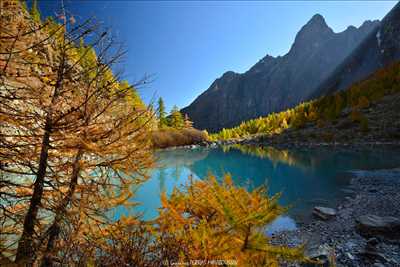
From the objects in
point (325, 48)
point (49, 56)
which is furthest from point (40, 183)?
point (325, 48)

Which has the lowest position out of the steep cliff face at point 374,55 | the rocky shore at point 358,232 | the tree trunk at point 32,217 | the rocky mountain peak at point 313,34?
the rocky shore at point 358,232

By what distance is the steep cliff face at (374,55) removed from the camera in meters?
84.9

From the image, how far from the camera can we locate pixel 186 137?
57500 millimetres

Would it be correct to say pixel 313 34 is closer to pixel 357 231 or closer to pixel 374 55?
pixel 374 55

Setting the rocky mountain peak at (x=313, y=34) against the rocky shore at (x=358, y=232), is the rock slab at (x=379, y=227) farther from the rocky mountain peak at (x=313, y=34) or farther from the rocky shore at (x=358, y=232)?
the rocky mountain peak at (x=313, y=34)

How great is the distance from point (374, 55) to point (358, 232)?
11187cm

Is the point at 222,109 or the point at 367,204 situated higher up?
the point at 222,109

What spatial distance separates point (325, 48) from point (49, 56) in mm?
208714

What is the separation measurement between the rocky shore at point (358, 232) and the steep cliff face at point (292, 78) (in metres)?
161

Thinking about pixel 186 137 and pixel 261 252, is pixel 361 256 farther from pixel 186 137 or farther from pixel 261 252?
pixel 186 137

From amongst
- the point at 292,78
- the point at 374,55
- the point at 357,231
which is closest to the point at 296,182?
the point at 357,231

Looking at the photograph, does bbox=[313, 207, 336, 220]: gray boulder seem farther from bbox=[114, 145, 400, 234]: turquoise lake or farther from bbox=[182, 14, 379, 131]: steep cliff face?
bbox=[182, 14, 379, 131]: steep cliff face

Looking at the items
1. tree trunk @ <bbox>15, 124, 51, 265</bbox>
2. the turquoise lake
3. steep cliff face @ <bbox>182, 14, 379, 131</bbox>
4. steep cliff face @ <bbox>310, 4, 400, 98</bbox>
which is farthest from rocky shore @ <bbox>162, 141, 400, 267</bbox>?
steep cliff face @ <bbox>182, 14, 379, 131</bbox>

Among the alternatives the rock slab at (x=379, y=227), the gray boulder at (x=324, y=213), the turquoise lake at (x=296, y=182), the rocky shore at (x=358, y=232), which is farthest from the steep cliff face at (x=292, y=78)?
the rock slab at (x=379, y=227)
